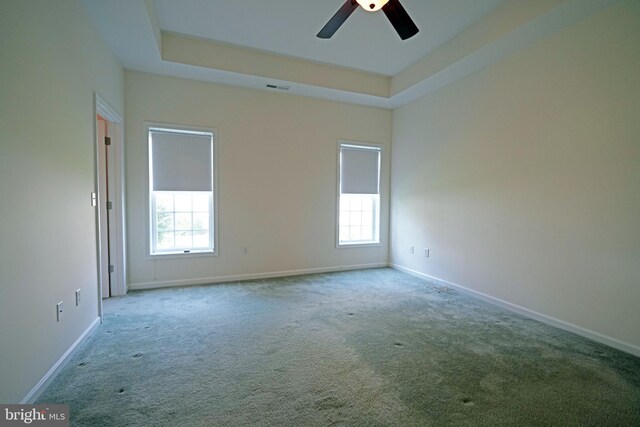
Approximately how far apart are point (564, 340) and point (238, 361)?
→ 2.91 m

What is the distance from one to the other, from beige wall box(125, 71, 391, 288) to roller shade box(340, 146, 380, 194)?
191mm

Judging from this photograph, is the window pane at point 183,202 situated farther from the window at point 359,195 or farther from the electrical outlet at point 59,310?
the window at point 359,195

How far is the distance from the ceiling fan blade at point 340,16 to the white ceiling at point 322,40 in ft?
2.19

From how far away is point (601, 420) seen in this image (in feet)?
5.56

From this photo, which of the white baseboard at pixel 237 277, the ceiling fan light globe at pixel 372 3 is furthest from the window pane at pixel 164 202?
the ceiling fan light globe at pixel 372 3

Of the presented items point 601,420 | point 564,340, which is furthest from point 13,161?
point 564,340

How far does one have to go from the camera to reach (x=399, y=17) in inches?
92.7

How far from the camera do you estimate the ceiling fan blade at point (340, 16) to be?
2295 millimetres

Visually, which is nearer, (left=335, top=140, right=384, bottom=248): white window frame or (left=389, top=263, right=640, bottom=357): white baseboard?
(left=389, top=263, right=640, bottom=357): white baseboard

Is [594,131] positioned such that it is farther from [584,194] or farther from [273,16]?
[273,16]

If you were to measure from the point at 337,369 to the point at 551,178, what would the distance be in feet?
9.42

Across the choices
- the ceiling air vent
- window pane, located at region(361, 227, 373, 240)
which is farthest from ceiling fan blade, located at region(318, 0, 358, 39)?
window pane, located at region(361, 227, 373, 240)
